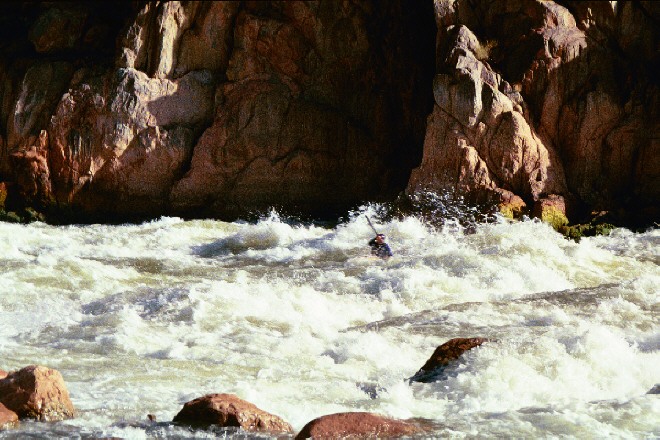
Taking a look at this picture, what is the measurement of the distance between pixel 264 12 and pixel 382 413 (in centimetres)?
1422

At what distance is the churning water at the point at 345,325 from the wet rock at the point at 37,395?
15 centimetres

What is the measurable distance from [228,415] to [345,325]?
14.1ft

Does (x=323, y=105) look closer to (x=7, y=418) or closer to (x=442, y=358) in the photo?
(x=442, y=358)

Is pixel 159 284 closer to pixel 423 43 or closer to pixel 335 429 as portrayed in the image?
pixel 335 429

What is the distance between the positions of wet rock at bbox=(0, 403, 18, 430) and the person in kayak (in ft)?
26.1

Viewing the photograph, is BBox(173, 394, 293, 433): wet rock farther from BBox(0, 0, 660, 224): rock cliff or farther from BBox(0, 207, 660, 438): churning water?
BBox(0, 0, 660, 224): rock cliff

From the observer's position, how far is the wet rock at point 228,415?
6573 mm

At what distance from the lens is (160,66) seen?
19.9 metres

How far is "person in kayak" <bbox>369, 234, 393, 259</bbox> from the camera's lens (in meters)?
14.0

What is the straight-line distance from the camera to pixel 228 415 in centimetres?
658

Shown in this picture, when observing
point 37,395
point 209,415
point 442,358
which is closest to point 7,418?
point 37,395

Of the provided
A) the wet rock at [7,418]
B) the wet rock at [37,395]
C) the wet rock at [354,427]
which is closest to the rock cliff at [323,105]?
the wet rock at [354,427]

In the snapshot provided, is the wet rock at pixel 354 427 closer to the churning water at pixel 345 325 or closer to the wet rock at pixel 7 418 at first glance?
the churning water at pixel 345 325

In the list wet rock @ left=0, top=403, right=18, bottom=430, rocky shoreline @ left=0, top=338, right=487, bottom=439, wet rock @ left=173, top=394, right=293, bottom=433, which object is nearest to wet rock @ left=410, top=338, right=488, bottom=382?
rocky shoreline @ left=0, top=338, right=487, bottom=439
